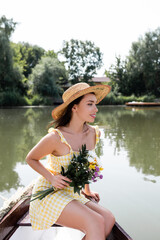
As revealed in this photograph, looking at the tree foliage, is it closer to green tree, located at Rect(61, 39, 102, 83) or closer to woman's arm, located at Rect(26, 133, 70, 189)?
green tree, located at Rect(61, 39, 102, 83)

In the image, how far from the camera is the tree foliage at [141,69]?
35.2 metres

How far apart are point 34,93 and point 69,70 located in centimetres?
1248

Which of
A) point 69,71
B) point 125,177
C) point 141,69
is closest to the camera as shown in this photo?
point 125,177

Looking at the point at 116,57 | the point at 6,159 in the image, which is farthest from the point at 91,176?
the point at 116,57

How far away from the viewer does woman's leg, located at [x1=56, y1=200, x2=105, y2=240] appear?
4.97ft

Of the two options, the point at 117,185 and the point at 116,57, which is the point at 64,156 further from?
the point at 116,57

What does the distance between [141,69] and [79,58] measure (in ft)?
34.2

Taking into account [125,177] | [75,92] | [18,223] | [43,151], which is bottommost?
[125,177]

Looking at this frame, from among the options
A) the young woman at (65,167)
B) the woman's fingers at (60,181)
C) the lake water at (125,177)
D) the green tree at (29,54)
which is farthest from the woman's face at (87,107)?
the green tree at (29,54)

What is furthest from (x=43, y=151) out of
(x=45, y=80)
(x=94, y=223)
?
(x=45, y=80)

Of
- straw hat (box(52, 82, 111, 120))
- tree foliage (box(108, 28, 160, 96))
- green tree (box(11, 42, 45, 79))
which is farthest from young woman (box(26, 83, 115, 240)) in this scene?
green tree (box(11, 42, 45, 79))

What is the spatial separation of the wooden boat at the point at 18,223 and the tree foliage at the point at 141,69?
1419 inches

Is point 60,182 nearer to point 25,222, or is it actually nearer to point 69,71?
point 25,222

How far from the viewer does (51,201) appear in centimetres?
163
